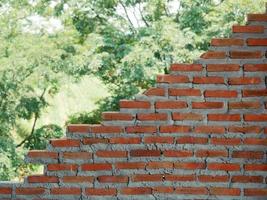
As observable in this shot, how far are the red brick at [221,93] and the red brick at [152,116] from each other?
0.29 metres

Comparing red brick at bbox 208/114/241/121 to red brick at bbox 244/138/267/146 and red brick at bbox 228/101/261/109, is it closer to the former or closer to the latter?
red brick at bbox 228/101/261/109

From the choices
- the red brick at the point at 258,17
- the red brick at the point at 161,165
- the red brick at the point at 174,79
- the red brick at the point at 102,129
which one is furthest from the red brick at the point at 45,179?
the red brick at the point at 258,17

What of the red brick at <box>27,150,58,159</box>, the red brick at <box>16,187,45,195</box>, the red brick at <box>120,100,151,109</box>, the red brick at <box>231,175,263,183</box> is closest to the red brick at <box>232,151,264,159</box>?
the red brick at <box>231,175,263,183</box>

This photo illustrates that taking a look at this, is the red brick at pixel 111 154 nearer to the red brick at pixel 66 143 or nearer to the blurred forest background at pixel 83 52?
the red brick at pixel 66 143

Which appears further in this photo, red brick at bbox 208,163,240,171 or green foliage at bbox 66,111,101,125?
green foliage at bbox 66,111,101,125

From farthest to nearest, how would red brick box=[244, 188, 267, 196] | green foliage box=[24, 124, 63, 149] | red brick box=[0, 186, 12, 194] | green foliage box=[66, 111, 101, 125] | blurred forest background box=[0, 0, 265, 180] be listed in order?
green foliage box=[66, 111, 101, 125] → green foliage box=[24, 124, 63, 149] → blurred forest background box=[0, 0, 265, 180] → red brick box=[0, 186, 12, 194] → red brick box=[244, 188, 267, 196]

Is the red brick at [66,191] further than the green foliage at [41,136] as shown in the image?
No

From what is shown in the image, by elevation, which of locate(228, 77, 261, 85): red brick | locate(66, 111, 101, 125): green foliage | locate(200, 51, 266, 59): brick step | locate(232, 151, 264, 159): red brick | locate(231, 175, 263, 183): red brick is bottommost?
locate(66, 111, 101, 125): green foliage

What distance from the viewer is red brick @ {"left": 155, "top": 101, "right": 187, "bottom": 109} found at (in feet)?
9.08

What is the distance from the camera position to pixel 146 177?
2.78 m

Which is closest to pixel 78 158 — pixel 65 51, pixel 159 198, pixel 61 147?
pixel 61 147

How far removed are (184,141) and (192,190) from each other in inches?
12.1

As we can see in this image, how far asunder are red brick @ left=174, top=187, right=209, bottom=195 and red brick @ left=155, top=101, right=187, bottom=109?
1.67 ft

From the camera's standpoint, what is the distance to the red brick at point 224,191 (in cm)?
274
